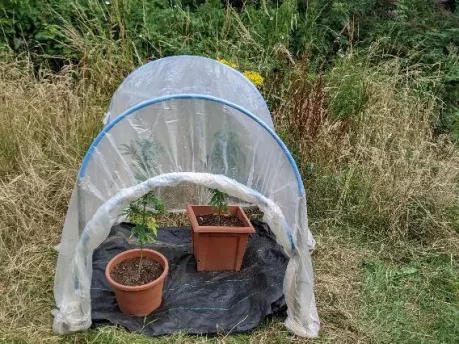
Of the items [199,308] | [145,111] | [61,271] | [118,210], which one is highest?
[145,111]

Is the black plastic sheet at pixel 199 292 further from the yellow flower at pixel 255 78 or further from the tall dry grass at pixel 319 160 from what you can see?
the yellow flower at pixel 255 78

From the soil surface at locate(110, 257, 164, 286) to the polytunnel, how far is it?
0.84 feet

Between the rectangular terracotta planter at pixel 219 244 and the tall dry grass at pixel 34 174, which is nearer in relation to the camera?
the tall dry grass at pixel 34 174

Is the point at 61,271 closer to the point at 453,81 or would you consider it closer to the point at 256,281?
the point at 256,281

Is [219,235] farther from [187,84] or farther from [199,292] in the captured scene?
[187,84]

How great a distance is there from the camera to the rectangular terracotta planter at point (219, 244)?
3.22 meters

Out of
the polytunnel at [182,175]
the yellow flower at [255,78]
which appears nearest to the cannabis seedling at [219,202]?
the polytunnel at [182,175]

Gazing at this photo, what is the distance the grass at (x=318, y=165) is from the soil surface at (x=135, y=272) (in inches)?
10.9

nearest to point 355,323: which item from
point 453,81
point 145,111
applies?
point 145,111

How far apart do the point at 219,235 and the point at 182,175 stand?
66 centimetres

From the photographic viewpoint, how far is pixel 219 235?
325 centimetres

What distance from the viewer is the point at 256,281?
3316 mm

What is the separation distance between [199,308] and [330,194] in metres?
1.45

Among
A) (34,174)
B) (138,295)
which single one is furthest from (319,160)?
(34,174)
